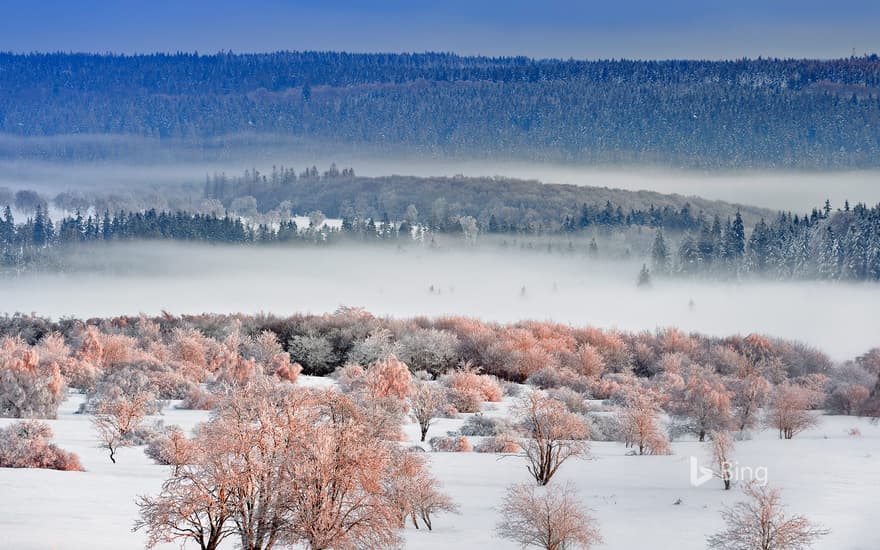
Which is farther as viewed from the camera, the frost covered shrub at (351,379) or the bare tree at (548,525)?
the frost covered shrub at (351,379)

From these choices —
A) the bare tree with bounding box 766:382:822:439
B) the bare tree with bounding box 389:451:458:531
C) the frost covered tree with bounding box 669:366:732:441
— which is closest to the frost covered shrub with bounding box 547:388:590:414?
the frost covered tree with bounding box 669:366:732:441

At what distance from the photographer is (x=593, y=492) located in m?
35.1

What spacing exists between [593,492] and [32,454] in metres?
15.0

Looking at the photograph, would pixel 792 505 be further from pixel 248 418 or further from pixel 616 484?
pixel 248 418

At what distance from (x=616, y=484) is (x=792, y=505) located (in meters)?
5.65

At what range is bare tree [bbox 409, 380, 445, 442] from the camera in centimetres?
4591

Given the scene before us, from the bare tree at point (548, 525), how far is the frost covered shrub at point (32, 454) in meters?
11.8

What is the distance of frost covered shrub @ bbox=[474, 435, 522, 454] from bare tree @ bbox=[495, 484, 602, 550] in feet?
38.0

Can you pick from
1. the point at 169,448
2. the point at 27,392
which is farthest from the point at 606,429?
the point at 27,392

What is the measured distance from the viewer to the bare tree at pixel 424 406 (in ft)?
151

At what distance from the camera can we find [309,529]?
73.7 ft

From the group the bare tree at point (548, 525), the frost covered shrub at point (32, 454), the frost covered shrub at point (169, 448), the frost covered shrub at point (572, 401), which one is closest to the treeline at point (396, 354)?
the frost covered shrub at point (572, 401)

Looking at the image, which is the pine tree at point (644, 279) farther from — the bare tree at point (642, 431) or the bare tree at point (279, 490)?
the bare tree at point (279, 490)

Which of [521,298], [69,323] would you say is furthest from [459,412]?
[521,298]
